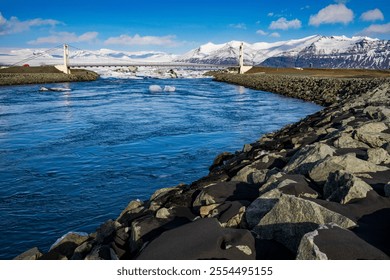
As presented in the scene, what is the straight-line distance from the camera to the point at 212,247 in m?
3.48

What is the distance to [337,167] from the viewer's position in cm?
537

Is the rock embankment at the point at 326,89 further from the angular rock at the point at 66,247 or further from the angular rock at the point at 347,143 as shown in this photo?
the angular rock at the point at 66,247

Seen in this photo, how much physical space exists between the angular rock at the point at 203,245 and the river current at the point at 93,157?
3891 mm

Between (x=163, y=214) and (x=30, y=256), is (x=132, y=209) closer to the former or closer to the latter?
(x=163, y=214)

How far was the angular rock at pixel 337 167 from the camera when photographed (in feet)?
17.6

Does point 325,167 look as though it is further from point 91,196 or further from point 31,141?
point 31,141

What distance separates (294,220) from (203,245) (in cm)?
100

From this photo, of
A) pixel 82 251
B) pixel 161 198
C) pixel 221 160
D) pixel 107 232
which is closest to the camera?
pixel 82 251

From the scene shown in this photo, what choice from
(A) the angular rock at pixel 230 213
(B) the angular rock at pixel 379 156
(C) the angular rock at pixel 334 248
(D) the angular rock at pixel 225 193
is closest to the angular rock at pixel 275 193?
(A) the angular rock at pixel 230 213

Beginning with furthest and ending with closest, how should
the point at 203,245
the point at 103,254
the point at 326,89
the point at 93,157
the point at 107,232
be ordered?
the point at 326,89, the point at 93,157, the point at 107,232, the point at 103,254, the point at 203,245

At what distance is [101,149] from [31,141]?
11.7 feet

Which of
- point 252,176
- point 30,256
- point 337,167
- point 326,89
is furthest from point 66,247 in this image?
point 326,89

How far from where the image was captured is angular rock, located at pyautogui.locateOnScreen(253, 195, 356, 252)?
3.64 metres
